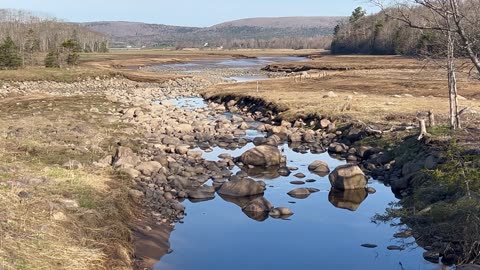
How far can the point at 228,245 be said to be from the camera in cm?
1312

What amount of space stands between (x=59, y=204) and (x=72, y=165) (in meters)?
4.92

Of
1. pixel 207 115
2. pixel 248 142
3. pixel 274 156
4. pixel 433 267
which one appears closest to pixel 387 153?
pixel 274 156

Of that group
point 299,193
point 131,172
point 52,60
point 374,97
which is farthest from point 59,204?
point 52,60

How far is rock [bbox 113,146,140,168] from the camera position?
18.7 metres

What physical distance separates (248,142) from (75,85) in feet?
134

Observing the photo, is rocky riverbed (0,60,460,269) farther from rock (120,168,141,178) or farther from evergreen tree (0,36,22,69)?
evergreen tree (0,36,22,69)

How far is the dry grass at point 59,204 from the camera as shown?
923cm

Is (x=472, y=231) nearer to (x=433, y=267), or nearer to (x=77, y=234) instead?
(x=433, y=267)

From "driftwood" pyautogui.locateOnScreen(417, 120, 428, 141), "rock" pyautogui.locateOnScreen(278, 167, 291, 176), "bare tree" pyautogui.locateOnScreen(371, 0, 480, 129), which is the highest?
"bare tree" pyautogui.locateOnScreen(371, 0, 480, 129)

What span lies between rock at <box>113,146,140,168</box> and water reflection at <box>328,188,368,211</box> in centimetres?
713

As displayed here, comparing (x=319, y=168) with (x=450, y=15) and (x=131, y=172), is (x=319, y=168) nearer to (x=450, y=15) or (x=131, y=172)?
(x=131, y=172)

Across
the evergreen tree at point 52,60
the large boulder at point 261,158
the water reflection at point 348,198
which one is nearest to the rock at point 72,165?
the large boulder at point 261,158

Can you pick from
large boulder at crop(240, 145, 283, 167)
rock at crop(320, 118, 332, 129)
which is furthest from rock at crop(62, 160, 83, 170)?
rock at crop(320, 118, 332, 129)

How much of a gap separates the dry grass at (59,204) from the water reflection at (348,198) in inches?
262
